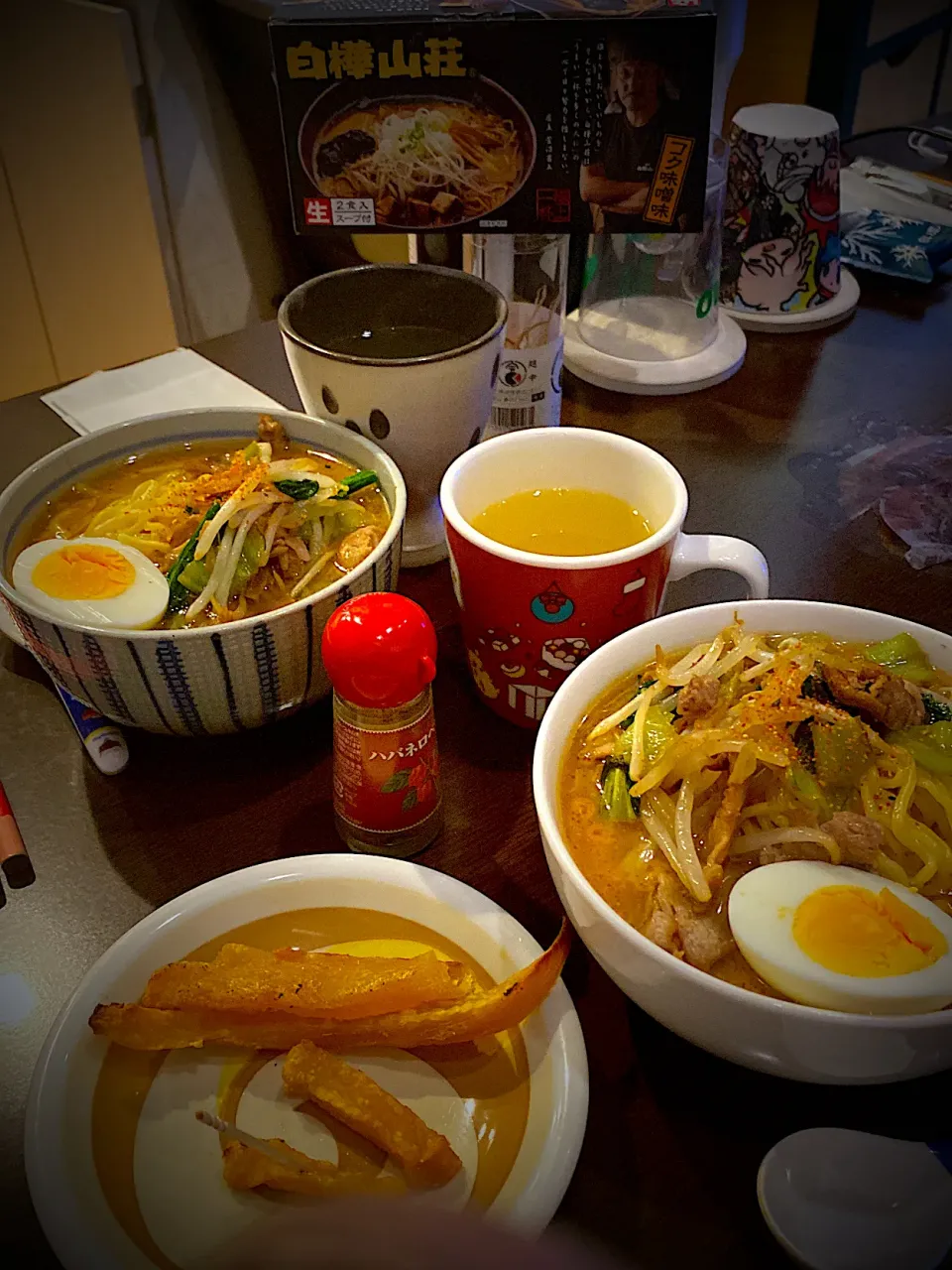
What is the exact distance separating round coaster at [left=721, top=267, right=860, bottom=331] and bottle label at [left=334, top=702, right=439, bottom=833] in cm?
121

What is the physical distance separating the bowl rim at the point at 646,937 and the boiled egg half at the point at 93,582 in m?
0.41

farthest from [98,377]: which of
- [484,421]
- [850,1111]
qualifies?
[850,1111]

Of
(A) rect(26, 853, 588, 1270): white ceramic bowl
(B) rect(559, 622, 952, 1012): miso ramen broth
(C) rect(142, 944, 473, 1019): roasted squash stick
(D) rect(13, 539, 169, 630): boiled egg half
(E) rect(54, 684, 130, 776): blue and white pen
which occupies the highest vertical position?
(D) rect(13, 539, 169, 630): boiled egg half

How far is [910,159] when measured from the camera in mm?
2389

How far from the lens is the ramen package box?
1.14 metres

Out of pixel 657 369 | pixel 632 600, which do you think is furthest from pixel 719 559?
pixel 657 369

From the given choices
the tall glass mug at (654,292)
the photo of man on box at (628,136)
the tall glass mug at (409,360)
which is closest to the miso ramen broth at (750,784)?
the tall glass mug at (409,360)

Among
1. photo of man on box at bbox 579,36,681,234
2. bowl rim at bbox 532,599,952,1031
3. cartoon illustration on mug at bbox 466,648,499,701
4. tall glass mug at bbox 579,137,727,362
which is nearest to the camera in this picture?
bowl rim at bbox 532,599,952,1031

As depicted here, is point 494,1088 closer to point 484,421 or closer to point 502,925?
point 502,925

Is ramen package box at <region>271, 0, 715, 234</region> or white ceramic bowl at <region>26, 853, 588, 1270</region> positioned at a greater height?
ramen package box at <region>271, 0, 715, 234</region>

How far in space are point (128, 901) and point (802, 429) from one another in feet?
3.86

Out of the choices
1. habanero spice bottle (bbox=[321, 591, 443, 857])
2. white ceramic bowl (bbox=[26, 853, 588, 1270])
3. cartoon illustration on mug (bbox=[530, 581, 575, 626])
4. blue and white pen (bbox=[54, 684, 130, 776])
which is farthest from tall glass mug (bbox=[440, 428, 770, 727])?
blue and white pen (bbox=[54, 684, 130, 776])

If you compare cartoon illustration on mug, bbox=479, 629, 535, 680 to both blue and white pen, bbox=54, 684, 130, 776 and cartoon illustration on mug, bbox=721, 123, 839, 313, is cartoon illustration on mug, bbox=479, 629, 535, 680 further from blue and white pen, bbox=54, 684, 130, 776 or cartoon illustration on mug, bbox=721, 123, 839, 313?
cartoon illustration on mug, bbox=721, 123, 839, 313

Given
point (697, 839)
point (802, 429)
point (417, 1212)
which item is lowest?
point (802, 429)
